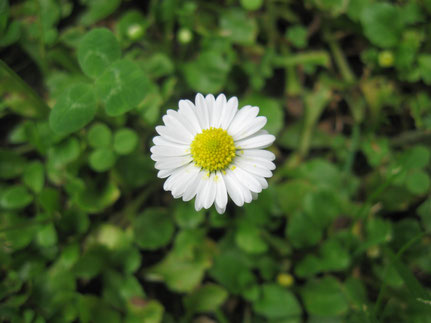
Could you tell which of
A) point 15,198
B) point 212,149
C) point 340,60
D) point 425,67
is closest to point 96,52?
point 212,149

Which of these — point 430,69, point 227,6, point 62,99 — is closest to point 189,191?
point 62,99

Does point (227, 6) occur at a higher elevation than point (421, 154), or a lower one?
higher

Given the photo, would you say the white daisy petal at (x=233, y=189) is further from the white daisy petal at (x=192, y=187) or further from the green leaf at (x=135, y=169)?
the green leaf at (x=135, y=169)

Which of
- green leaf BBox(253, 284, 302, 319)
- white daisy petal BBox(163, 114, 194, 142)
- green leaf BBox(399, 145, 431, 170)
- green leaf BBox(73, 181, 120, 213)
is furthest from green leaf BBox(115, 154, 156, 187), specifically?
green leaf BBox(399, 145, 431, 170)

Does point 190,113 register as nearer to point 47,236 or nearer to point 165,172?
point 165,172

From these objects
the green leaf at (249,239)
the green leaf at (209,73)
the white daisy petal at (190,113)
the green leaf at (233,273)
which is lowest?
the green leaf at (233,273)

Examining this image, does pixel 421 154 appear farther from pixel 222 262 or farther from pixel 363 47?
pixel 222 262

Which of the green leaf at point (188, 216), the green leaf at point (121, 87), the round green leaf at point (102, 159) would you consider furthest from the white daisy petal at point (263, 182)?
the round green leaf at point (102, 159)
